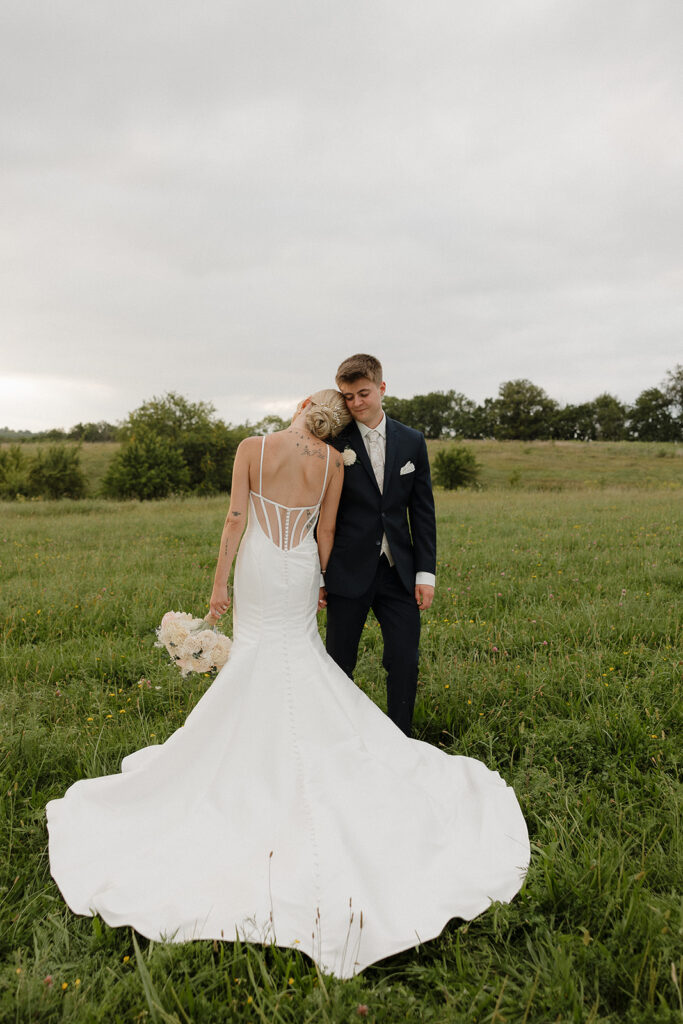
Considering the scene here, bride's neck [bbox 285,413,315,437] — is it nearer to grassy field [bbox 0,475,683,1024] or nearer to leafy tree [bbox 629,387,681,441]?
grassy field [bbox 0,475,683,1024]

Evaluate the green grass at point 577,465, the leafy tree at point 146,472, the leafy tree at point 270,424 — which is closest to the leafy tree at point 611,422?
the green grass at point 577,465

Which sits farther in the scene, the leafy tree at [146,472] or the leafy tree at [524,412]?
the leafy tree at [524,412]

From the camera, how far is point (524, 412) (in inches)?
3600

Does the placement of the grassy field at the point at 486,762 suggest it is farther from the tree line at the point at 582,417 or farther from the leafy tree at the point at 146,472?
the tree line at the point at 582,417

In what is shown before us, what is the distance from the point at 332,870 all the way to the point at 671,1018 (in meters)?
1.46

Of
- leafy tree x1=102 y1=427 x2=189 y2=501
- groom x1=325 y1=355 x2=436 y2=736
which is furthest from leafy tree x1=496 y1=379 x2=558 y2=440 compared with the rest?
groom x1=325 y1=355 x2=436 y2=736

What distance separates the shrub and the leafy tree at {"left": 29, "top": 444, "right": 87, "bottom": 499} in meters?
23.5

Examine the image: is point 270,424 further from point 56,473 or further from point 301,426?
point 301,426

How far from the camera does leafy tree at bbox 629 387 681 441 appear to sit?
85.8 m

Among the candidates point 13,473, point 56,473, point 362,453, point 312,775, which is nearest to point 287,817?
point 312,775

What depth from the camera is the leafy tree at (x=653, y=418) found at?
85756 millimetres

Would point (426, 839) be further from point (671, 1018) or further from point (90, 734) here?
point (90, 734)

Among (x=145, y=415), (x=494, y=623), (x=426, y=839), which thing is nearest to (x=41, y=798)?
(x=426, y=839)

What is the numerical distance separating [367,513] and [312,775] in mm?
1723
